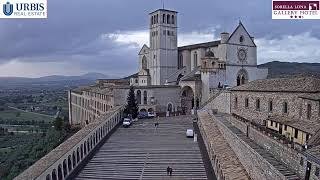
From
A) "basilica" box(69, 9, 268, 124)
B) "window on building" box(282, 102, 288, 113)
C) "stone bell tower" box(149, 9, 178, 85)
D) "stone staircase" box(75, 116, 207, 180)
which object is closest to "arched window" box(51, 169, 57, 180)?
"stone staircase" box(75, 116, 207, 180)

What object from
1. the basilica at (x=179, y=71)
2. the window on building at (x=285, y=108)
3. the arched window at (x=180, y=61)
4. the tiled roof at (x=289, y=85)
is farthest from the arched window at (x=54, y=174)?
the arched window at (x=180, y=61)

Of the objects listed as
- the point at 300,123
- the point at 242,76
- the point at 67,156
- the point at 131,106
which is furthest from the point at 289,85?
the point at 242,76

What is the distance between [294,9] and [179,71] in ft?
123

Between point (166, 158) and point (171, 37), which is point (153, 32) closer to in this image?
point (171, 37)

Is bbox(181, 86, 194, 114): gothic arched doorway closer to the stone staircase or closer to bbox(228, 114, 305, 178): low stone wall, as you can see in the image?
the stone staircase

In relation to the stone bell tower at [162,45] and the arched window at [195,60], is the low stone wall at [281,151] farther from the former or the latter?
the stone bell tower at [162,45]

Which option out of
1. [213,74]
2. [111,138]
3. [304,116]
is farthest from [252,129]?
[213,74]

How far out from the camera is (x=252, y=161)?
16328 mm

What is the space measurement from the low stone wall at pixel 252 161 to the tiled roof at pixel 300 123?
3.60 m

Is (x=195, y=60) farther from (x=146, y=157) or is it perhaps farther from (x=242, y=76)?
(x=146, y=157)

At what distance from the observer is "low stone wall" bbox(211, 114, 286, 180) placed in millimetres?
13339

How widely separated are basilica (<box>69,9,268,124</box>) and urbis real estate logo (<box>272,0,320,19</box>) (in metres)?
24.1

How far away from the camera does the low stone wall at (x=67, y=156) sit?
57.6ft

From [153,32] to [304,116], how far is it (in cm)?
3796
